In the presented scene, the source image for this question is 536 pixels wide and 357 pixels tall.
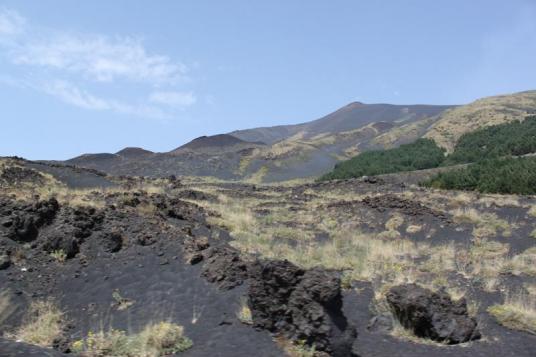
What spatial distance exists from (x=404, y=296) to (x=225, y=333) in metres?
3.10

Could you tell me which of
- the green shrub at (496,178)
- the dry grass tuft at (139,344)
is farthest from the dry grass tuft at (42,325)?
the green shrub at (496,178)

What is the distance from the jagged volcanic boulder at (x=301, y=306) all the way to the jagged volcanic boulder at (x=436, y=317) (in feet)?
4.59

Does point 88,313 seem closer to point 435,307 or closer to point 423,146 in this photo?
point 435,307

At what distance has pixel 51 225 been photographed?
558 inches

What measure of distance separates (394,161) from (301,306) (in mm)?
46330

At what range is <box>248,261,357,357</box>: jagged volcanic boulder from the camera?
812cm

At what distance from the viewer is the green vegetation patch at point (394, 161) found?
50.2 metres

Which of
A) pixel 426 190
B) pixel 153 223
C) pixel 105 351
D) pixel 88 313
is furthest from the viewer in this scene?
pixel 426 190

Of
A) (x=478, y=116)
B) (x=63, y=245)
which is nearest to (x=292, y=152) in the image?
(x=478, y=116)

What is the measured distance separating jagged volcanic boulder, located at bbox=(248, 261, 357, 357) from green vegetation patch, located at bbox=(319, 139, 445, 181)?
4064 centimetres

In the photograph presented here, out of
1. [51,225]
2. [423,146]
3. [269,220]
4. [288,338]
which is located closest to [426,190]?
[269,220]

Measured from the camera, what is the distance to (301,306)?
853 centimetres

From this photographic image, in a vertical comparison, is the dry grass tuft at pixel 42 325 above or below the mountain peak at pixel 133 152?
below

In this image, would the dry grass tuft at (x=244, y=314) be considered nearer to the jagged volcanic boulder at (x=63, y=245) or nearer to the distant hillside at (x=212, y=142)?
the jagged volcanic boulder at (x=63, y=245)
